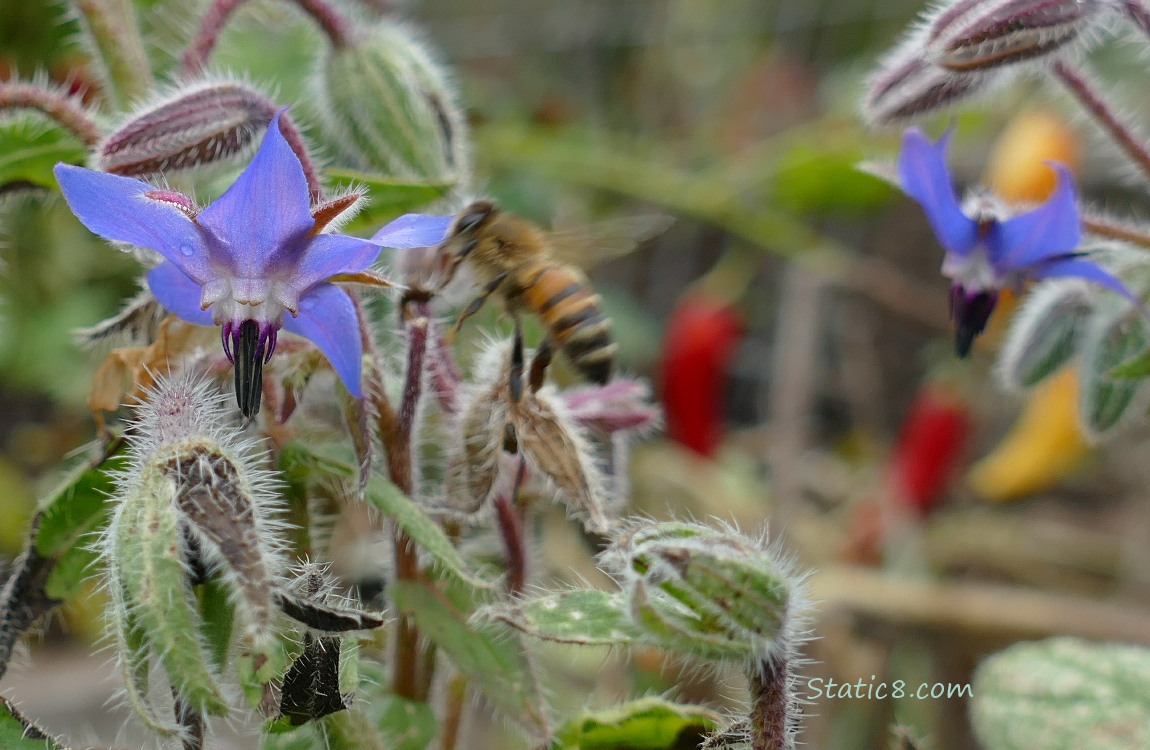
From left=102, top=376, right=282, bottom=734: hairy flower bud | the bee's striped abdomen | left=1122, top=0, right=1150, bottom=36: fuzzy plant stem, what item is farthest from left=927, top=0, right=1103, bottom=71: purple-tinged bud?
left=102, top=376, right=282, bottom=734: hairy flower bud

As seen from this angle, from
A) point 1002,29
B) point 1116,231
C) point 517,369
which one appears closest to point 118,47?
point 517,369

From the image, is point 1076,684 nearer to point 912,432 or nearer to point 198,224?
point 198,224

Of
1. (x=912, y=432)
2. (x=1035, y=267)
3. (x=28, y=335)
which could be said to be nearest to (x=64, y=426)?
(x=28, y=335)

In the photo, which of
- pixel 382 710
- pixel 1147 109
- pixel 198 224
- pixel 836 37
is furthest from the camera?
pixel 836 37

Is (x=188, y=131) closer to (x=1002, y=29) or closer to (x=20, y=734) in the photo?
(x=20, y=734)

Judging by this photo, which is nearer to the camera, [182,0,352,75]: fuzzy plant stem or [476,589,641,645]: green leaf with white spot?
[476,589,641,645]: green leaf with white spot

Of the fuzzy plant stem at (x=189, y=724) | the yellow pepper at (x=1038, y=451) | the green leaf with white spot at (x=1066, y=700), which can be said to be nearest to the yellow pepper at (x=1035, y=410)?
the yellow pepper at (x=1038, y=451)

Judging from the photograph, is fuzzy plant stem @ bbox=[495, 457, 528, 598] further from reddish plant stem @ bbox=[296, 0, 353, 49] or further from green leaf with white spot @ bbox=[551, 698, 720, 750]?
reddish plant stem @ bbox=[296, 0, 353, 49]
